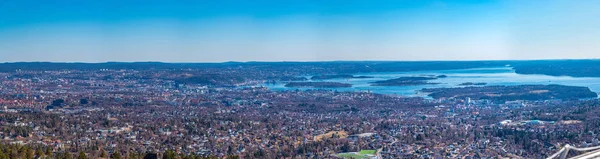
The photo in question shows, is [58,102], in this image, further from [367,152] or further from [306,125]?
[367,152]

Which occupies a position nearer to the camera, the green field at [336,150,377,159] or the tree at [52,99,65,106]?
the green field at [336,150,377,159]

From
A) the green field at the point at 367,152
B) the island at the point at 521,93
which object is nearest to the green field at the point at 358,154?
the green field at the point at 367,152

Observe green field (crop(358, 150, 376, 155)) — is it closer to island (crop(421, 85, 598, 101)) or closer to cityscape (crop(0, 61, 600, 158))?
cityscape (crop(0, 61, 600, 158))

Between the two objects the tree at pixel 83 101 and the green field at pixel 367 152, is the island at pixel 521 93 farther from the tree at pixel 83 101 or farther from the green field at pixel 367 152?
the tree at pixel 83 101

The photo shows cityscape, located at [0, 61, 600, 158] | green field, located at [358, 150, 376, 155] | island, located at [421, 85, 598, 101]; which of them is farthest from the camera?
island, located at [421, 85, 598, 101]

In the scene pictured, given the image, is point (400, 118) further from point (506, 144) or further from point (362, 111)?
point (506, 144)

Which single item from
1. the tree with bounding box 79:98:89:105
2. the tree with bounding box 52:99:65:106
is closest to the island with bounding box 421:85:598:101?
the tree with bounding box 79:98:89:105

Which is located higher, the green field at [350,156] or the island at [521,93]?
the green field at [350,156]

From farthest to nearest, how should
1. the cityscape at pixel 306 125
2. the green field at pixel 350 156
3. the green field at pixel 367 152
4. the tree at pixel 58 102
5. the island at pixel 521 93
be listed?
the island at pixel 521 93 → the tree at pixel 58 102 → the cityscape at pixel 306 125 → the green field at pixel 367 152 → the green field at pixel 350 156
